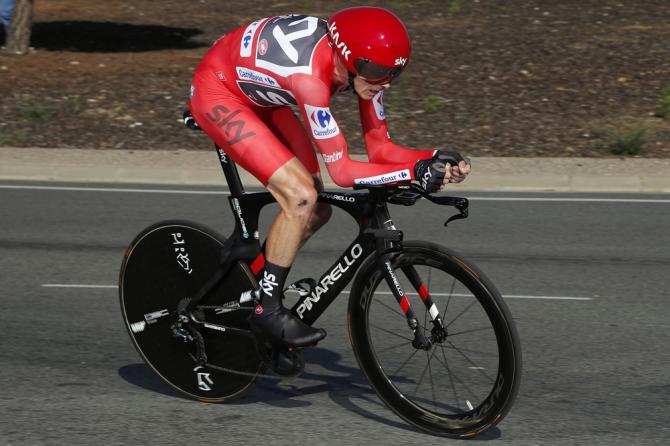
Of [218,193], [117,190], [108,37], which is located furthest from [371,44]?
[108,37]

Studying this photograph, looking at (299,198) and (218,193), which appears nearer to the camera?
(299,198)

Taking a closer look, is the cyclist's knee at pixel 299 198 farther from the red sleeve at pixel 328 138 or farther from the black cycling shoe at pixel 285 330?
the black cycling shoe at pixel 285 330

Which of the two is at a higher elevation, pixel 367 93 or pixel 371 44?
pixel 371 44

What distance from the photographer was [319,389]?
593 cm

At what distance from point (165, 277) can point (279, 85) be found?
125cm

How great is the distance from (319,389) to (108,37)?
1507 centimetres

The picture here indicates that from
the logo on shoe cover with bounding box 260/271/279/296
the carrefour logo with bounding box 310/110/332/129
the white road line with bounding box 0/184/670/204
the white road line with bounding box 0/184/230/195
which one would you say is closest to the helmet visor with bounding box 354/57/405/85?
the carrefour logo with bounding box 310/110/332/129

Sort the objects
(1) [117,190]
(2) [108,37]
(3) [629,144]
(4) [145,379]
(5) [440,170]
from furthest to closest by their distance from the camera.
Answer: (2) [108,37], (3) [629,144], (1) [117,190], (4) [145,379], (5) [440,170]

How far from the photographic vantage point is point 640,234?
10141mm

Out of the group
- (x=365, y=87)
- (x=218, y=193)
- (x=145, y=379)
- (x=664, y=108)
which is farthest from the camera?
(x=664, y=108)

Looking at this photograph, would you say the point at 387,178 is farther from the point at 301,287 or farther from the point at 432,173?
the point at 301,287

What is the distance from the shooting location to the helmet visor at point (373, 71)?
194 inches

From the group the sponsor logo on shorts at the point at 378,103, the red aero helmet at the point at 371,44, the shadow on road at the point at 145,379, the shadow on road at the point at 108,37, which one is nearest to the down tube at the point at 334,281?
the sponsor logo on shorts at the point at 378,103

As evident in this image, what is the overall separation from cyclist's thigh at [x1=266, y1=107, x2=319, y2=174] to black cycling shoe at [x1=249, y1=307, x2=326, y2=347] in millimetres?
754
